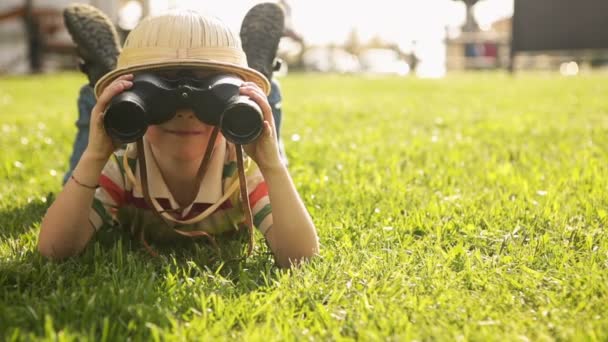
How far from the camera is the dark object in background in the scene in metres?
16.3

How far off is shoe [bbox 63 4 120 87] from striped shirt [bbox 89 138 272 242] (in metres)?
1.00

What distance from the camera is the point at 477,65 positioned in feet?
92.6

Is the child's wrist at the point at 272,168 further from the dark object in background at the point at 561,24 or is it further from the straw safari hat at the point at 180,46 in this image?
the dark object in background at the point at 561,24

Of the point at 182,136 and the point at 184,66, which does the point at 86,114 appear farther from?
the point at 184,66

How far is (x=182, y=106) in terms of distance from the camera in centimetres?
211

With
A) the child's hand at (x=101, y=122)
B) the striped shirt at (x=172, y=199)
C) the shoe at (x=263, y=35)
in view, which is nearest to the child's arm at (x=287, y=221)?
the striped shirt at (x=172, y=199)

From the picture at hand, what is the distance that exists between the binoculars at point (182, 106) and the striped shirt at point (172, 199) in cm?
37

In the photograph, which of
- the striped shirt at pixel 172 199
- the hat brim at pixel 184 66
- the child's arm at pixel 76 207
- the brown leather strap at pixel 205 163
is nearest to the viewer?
the hat brim at pixel 184 66

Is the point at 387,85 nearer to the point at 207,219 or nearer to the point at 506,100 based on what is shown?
the point at 506,100

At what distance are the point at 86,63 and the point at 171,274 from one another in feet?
5.82

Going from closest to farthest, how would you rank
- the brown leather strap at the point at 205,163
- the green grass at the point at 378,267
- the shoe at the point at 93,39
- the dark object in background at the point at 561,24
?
the green grass at the point at 378,267 < the brown leather strap at the point at 205,163 < the shoe at the point at 93,39 < the dark object in background at the point at 561,24

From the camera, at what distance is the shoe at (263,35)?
10.9ft

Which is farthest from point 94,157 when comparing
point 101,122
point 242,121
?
point 242,121

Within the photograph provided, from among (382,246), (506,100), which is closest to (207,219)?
(382,246)
